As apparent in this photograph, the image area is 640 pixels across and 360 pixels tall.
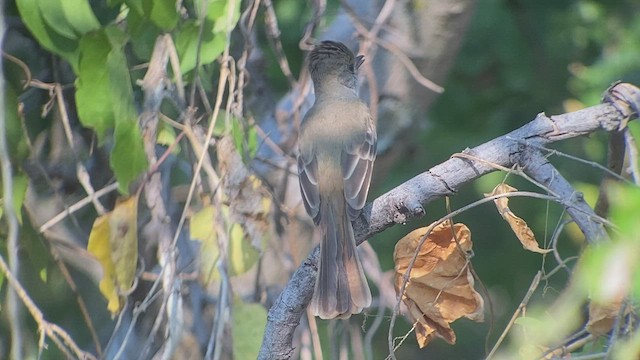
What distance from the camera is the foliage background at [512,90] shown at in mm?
6332

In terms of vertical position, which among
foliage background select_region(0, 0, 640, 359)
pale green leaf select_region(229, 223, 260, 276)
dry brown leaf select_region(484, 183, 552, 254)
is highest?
dry brown leaf select_region(484, 183, 552, 254)

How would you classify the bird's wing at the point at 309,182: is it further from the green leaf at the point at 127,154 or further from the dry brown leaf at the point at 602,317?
the dry brown leaf at the point at 602,317

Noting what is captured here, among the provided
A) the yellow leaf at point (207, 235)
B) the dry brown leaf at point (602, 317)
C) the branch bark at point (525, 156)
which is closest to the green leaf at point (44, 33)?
the yellow leaf at point (207, 235)

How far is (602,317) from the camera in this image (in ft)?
8.05

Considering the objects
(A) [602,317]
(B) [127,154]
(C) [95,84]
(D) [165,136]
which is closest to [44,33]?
(C) [95,84]

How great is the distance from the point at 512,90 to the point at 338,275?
156 inches

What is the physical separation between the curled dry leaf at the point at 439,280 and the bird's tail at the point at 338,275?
31cm

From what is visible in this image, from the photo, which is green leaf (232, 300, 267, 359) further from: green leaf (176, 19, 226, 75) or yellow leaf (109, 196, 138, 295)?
green leaf (176, 19, 226, 75)

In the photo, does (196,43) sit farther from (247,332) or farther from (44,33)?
(247,332)

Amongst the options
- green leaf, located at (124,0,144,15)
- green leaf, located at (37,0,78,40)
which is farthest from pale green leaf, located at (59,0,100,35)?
green leaf, located at (124,0,144,15)

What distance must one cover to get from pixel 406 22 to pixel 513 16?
227 cm

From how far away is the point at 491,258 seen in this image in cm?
706

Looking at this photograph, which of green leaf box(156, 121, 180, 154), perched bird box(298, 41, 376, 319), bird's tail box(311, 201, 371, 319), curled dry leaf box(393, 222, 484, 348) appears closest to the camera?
curled dry leaf box(393, 222, 484, 348)

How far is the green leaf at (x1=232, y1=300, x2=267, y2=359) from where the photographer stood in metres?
3.69
